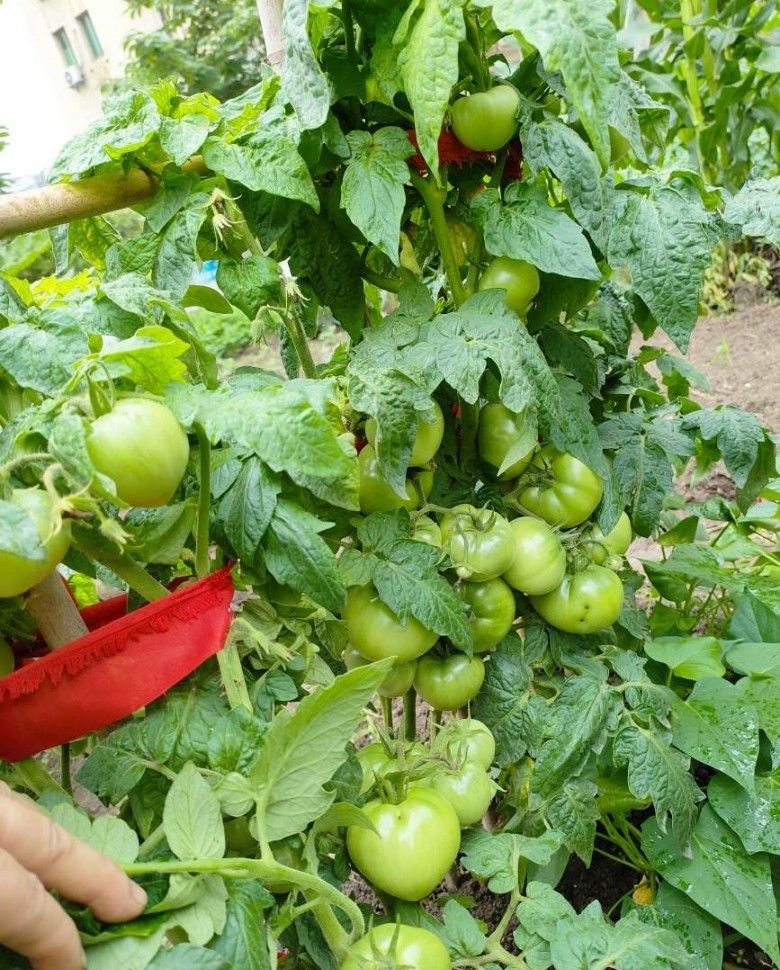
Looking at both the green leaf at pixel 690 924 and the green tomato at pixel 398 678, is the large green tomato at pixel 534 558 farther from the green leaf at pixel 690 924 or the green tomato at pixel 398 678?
the green leaf at pixel 690 924

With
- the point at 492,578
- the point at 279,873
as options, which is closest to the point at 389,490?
the point at 492,578

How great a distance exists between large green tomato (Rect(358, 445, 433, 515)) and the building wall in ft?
32.9

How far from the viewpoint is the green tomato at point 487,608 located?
2.92ft

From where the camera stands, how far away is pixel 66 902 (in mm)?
474

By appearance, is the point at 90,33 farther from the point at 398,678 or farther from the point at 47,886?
the point at 47,886

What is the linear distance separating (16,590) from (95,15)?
11.5 m

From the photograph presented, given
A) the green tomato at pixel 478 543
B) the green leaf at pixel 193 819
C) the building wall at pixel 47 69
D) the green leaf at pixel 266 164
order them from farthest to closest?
the building wall at pixel 47 69 → the green tomato at pixel 478 543 → the green leaf at pixel 266 164 → the green leaf at pixel 193 819

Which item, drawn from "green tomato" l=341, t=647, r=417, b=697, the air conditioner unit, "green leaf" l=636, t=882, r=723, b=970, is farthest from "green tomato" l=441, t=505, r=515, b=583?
the air conditioner unit

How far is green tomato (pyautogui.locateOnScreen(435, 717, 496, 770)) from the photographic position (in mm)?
830

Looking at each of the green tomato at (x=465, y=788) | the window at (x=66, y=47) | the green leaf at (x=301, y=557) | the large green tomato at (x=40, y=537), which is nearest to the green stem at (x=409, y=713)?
the green tomato at (x=465, y=788)

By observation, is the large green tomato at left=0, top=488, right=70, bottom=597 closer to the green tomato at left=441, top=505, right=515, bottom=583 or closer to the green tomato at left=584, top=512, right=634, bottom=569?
the green tomato at left=441, top=505, right=515, bottom=583

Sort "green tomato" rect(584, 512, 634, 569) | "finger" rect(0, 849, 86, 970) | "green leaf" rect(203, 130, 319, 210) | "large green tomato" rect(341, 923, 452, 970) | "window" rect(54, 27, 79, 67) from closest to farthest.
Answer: "finger" rect(0, 849, 86, 970) → "large green tomato" rect(341, 923, 452, 970) → "green leaf" rect(203, 130, 319, 210) → "green tomato" rect(584, 512, 634, 569) → "window" rect(54, 27, 79, 67)

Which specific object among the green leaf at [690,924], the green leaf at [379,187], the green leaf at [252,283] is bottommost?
the green leaf at [690,924]

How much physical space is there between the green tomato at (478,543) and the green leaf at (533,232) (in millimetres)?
268
